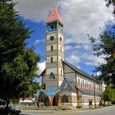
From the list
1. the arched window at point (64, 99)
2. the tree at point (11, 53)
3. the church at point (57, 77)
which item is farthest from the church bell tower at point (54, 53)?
the tree at point (11, 53)

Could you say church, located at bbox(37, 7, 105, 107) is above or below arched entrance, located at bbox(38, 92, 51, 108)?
above

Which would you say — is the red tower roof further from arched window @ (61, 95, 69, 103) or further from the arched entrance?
arched window @ (61, 95, 69, 103)

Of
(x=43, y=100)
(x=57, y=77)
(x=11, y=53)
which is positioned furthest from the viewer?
(x=57, y=77)

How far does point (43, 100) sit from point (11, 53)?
4459 centimetres

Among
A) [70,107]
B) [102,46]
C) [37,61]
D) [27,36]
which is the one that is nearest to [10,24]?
[27,36]

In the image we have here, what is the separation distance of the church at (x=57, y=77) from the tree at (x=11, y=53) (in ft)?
121

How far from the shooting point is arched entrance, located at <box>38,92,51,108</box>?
2859 inches

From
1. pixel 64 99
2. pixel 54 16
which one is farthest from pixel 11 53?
pixel 54 16

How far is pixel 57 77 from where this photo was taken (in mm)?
75000

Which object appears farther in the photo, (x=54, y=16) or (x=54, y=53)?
(x=54, y=16)

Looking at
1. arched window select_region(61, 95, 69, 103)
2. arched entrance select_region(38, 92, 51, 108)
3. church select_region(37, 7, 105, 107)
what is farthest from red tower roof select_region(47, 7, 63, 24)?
arched window select_region(61, 95, 69, 103)

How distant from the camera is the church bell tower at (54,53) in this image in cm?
7569

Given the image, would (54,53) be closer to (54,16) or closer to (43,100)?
(54,16)

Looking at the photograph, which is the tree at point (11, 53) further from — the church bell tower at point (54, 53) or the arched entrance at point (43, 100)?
the church bell tower at point (54, 53)
